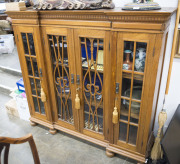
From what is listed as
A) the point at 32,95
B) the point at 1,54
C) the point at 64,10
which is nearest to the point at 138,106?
the point at 64,10

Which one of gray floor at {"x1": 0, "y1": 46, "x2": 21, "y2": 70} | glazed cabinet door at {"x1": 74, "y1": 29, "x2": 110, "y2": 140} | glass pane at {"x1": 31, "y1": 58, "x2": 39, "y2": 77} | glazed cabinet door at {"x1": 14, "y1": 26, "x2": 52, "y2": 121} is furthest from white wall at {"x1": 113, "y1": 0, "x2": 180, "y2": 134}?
gray floor at {"x1": 0, "y1": 46, "x2": 21, "y2": 70}

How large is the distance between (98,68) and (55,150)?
3.64 feet

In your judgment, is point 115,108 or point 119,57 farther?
point 115,108

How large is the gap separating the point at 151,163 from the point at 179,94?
0.71m

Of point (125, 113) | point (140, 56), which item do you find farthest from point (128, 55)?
point (125, 113)

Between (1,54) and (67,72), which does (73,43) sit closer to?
(67,72)

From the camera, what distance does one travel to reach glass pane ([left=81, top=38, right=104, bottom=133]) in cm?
155

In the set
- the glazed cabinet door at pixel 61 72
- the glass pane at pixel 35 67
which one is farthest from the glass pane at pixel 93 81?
the glass pane at pixel 35 67

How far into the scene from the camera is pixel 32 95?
220cm

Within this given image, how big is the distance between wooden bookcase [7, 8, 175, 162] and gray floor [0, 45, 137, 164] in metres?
0.12

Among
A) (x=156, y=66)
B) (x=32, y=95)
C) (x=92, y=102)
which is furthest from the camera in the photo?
(x=32, y=95)

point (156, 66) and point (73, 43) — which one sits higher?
point (73, 43)

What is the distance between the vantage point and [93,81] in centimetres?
169

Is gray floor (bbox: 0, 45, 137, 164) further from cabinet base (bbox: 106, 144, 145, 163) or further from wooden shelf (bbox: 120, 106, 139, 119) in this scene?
wooden shelf (bbox: 120, 106, 139, 119)
